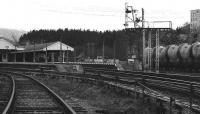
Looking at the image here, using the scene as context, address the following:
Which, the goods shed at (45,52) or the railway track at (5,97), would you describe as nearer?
the railway track at (5,97)

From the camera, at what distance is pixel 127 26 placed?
48.3 meters

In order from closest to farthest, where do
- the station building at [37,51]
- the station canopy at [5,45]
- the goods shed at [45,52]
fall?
1. the goods shed at [45,52]
2. the station building at [37,51]
3. the station canopy at [5,45]

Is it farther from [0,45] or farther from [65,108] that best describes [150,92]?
[0,45]

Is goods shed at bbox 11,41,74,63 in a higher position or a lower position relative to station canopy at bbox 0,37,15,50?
lower

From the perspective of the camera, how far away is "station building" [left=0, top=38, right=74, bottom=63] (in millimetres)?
85800

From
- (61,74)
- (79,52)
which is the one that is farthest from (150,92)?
(79,52)

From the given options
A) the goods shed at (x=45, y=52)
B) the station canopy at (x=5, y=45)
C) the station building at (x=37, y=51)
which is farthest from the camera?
the station canopy at (x=5, y=45)

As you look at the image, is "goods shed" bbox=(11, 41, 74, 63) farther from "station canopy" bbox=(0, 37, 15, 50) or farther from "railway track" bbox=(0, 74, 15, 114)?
"railway track" bbox=(0, 74, 15, 114)

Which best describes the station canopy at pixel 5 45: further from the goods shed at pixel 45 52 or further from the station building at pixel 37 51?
the goods shed at pixel 45 52

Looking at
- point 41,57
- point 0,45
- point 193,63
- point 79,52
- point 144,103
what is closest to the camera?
point 144,103

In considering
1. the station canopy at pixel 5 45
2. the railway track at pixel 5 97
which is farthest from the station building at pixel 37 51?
the railway track at pixel 5 97

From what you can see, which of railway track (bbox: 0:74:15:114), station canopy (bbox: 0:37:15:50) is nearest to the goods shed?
station canopy (bbox: 0:37:15:50)

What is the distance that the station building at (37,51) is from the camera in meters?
85.8

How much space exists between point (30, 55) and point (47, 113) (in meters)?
91.0
